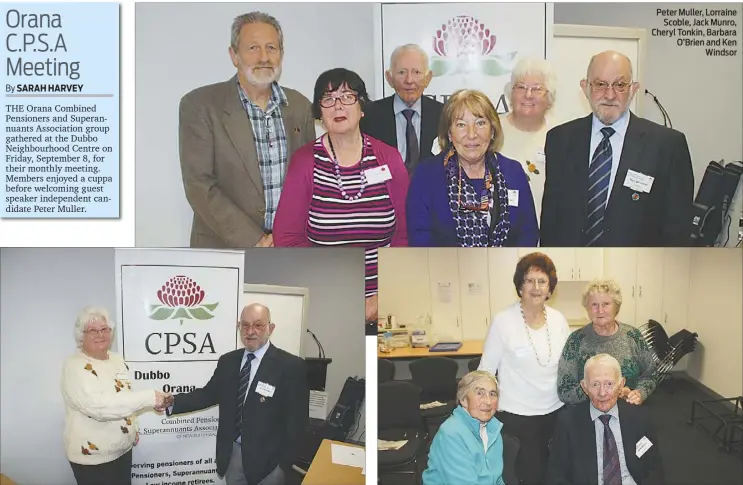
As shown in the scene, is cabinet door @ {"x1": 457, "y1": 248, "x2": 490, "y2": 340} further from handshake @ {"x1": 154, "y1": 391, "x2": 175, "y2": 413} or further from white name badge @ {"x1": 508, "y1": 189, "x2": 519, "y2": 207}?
handshake @ {"x1": 154, "y1": 391, "x2": 175, "y2": 413}

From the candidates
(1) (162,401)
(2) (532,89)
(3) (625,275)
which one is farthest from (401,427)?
(2) (532,89)

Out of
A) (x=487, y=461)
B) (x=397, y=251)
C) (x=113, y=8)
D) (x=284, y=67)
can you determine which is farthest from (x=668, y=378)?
(x=113, y=8)

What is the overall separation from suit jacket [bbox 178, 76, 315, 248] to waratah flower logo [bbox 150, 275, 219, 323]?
17cm

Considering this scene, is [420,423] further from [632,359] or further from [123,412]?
[123,412]

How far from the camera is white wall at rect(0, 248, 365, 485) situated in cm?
217

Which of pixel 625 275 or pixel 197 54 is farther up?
pixel 197 54

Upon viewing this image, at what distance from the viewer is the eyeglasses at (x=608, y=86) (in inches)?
91.0

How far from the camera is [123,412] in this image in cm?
215

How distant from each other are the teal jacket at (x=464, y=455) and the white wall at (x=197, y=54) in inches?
41.3

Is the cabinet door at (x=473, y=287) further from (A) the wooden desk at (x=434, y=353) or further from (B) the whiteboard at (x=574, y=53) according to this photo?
(B) the whiteboard at (x=574, y=53)

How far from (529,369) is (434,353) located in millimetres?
299

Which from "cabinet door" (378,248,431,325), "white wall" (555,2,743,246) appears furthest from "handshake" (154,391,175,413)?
"white wall" (555,2,743,246)

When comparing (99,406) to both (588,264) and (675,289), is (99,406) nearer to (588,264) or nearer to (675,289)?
(588,264)

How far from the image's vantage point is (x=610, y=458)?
7.11 ft
